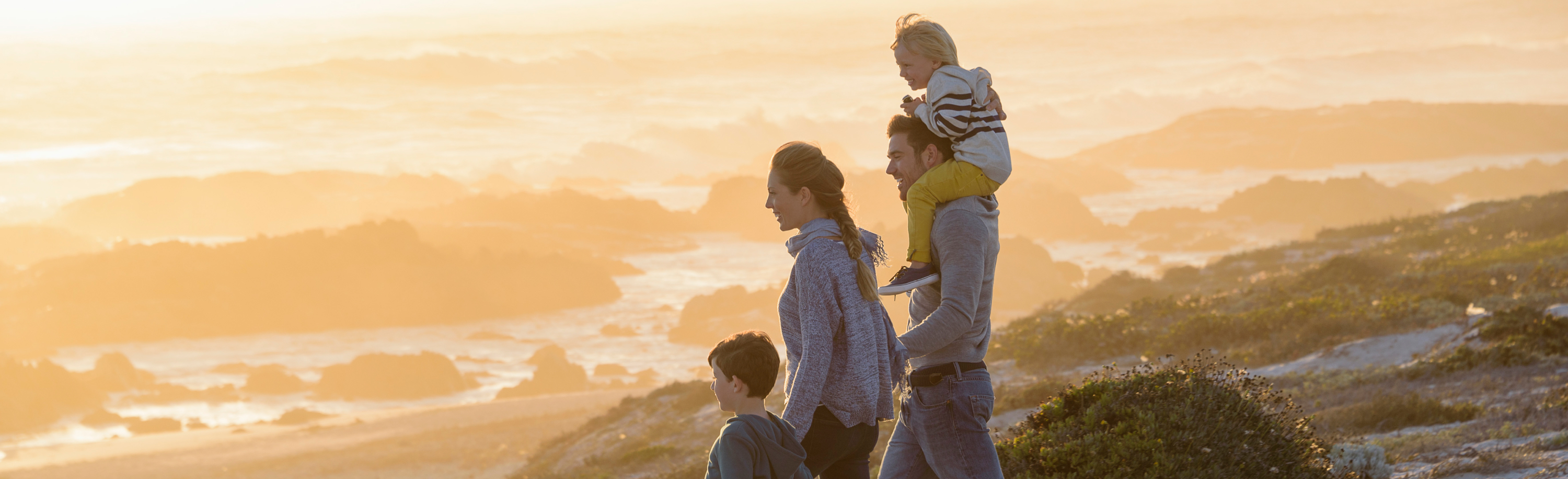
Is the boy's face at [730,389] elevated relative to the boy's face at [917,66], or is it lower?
lower

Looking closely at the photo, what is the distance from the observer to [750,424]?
3.20 m

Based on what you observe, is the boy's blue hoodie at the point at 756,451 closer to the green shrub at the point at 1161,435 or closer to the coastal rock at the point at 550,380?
the green shrub at the point at 1161,435

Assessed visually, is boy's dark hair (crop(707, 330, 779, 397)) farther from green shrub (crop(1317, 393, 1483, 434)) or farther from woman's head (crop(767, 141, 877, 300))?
green shrub (crop(1317, 393, 1483, 434))

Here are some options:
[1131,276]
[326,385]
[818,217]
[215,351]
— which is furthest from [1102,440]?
[215,351]

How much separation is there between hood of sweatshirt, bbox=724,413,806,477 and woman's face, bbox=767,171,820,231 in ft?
2.19

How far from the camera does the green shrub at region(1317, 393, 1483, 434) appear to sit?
8211 mm

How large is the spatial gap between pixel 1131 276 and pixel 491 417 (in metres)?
26.5

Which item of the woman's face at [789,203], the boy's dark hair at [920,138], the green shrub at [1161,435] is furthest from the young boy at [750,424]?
the green shrub at [1161,435]

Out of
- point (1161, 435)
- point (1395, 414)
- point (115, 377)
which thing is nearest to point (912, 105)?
point (1161, 435)

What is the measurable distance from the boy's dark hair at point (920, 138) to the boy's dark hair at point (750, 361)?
89 cm

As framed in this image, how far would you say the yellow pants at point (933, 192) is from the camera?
3.27 metres

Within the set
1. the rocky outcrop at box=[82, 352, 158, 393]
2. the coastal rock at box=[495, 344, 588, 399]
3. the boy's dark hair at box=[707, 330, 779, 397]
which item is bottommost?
the boy's dark hair at box=[707, 330, 779, 397]

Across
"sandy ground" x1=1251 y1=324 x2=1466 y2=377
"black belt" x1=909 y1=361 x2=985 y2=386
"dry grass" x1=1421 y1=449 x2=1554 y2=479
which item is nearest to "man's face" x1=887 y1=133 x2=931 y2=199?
"black belt" x1=909 y1=361 x2=985 y2=386

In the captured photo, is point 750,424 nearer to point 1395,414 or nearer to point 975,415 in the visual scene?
point 975,415
